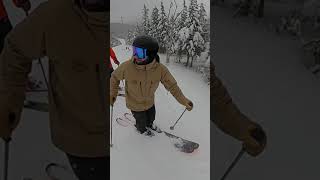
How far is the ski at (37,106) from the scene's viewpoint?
114cm

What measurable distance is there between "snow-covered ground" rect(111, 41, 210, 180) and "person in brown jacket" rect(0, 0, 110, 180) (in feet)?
0.15

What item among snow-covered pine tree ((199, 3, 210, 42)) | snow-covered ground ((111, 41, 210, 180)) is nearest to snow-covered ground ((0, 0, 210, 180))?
snow-covered ground ((111, 41, 210, 180))

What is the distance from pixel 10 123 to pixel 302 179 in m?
0.81

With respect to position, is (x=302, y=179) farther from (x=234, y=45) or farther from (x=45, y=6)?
(x=45, y=6)

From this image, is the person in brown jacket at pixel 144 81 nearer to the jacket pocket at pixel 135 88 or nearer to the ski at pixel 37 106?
the jacket pocket at pixel 135 88

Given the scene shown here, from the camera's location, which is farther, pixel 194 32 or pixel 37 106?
pixel 37 106

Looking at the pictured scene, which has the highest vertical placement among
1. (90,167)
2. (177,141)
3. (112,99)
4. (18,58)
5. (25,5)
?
(25,5)

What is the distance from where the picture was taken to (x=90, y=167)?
1142 mm

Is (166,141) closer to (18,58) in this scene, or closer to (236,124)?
(236,124)

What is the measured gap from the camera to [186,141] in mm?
1044

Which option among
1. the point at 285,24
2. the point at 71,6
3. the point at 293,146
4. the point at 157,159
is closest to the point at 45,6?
the point at 71,6

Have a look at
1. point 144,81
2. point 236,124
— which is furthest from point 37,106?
point 236,124

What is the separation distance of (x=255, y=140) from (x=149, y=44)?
15.2 inches

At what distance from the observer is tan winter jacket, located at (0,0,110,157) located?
3.27ft
